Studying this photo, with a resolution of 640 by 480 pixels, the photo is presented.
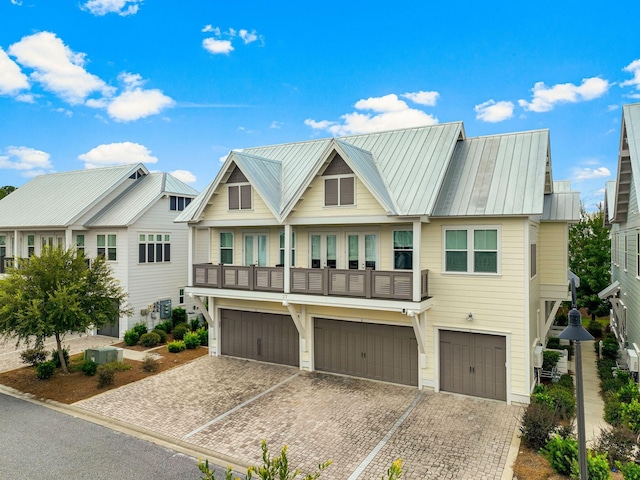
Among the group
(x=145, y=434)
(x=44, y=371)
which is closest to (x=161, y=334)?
(x=44, y=371)

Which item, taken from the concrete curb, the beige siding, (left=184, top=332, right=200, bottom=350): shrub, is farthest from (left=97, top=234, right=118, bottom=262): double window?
the beige siding

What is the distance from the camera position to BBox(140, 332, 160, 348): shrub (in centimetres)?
2164

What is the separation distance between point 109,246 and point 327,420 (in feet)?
60.1

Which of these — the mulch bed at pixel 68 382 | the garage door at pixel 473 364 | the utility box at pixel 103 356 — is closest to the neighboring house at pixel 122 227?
the utility box at pixel 103 356

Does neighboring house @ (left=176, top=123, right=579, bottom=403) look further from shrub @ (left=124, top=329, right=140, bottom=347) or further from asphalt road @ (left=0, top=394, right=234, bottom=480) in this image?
asphalt road @ (left=0, top=394, right=234, bottom=480)

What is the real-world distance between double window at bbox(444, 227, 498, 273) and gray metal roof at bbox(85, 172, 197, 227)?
18023mm

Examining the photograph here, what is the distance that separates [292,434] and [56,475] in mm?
5786

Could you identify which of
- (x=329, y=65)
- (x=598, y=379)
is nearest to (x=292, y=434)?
(x=598, y=379)

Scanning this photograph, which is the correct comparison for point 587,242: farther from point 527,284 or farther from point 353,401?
point 353,401

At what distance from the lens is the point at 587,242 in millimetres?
28172

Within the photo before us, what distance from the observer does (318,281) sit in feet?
51.3

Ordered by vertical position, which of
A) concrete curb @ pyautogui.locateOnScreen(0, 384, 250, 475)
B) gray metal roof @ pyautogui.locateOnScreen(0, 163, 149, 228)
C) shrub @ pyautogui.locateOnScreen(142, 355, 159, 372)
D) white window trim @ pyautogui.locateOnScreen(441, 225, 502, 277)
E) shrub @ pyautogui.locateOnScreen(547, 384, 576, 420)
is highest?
gray metal roof @ pyautogui.locateOnScreen(0, 163, 149, 228)

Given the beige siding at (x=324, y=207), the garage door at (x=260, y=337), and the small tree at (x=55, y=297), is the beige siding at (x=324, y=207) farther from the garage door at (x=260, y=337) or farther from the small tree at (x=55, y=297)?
the small tree at (x=55, y=297)

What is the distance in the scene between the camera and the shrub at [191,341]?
69.1ft
